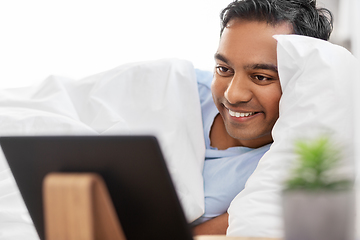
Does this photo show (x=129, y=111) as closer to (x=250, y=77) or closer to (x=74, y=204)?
(x=250, y=77)

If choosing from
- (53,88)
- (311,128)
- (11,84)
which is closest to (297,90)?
(311,128)

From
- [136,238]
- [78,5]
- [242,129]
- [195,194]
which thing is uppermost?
[78,5]

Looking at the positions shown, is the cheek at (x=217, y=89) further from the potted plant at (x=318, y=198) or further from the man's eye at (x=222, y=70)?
the potted plant at (x=318, y=198)

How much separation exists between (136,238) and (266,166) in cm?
46

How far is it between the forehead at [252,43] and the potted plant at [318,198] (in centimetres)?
77

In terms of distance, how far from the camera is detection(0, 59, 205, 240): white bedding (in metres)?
1.17

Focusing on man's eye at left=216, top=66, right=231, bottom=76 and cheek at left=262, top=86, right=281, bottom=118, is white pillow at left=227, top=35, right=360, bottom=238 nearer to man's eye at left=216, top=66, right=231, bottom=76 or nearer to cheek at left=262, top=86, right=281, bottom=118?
cheek at left=262, top=86, right=281, bottom=118

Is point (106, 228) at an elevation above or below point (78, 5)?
below

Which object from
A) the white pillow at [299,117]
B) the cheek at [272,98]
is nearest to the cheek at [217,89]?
the cheek at [272,98]

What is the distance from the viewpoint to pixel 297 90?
954mm

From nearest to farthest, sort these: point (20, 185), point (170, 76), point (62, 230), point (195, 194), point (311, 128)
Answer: point (62, 230) < point (20, 185) < point (311, 128) < point (195, 194) < point (170, 76)

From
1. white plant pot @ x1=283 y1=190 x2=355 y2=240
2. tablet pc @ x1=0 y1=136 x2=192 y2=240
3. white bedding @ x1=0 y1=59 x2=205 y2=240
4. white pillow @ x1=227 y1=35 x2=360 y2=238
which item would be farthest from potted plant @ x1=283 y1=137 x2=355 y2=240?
white bedding @ x1=0 y1=59 x2=205 y2=240

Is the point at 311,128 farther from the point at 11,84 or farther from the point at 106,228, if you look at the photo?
the point at 11,84

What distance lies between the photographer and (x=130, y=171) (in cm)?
50
